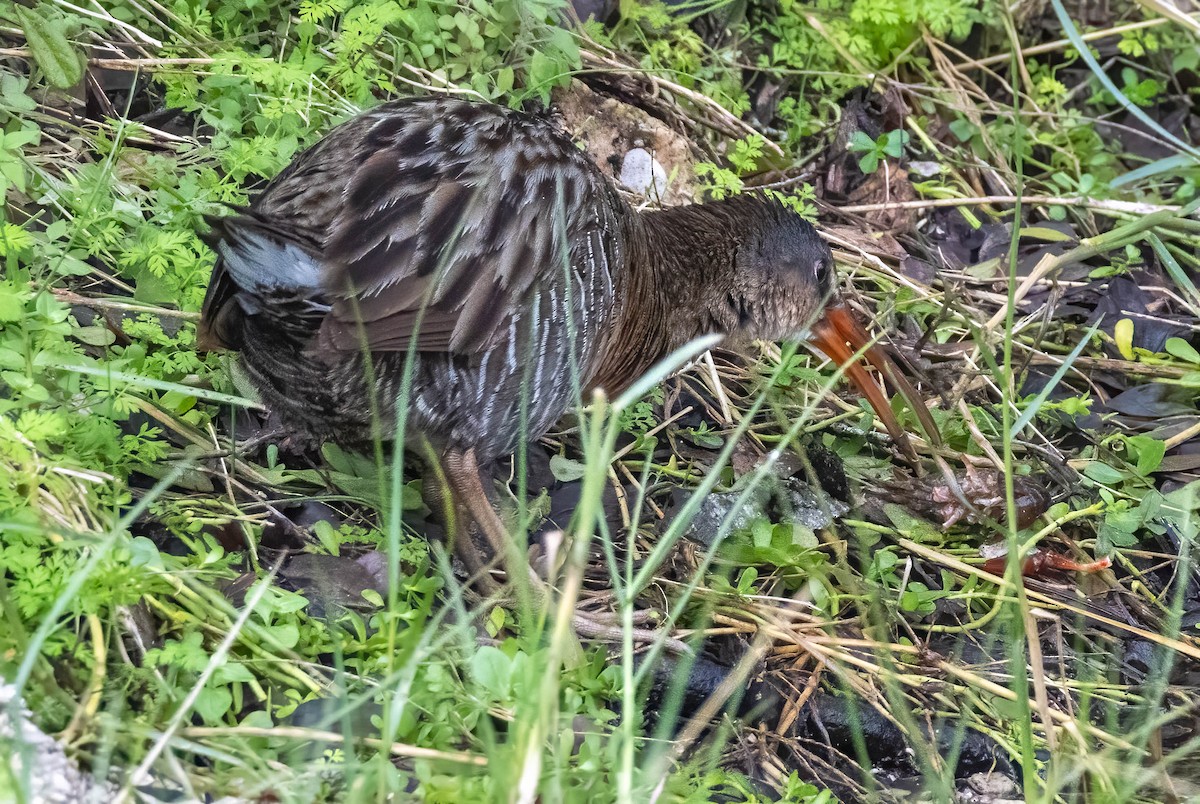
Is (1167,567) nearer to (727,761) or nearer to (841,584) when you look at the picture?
(841,584)

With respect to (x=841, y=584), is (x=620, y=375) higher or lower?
A: higher

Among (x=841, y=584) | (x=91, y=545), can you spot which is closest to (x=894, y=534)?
(x=841, y=584)

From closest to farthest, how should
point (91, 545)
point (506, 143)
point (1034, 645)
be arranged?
point (91, 545) < point (1034, 645) < point (506, 143)

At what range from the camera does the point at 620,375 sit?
323 centimetres

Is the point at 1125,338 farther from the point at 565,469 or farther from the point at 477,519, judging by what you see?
the point at 477,519

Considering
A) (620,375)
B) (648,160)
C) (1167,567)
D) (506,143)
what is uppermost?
(506,143)

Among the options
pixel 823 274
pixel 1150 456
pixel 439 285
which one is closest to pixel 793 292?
pixel 823 274

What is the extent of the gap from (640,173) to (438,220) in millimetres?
1566

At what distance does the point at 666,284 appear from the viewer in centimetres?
329

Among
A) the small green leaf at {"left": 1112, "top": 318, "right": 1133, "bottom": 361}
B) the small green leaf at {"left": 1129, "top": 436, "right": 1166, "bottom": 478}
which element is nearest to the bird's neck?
the small green leaf at {"left": 1129, "top": 436, "right": 1166, "bottom": 478}

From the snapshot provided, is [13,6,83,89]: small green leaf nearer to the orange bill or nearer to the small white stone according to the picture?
the small white stone

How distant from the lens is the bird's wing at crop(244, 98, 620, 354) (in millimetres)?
2424

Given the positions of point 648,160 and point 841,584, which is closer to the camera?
point 841,584

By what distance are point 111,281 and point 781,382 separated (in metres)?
1.88
